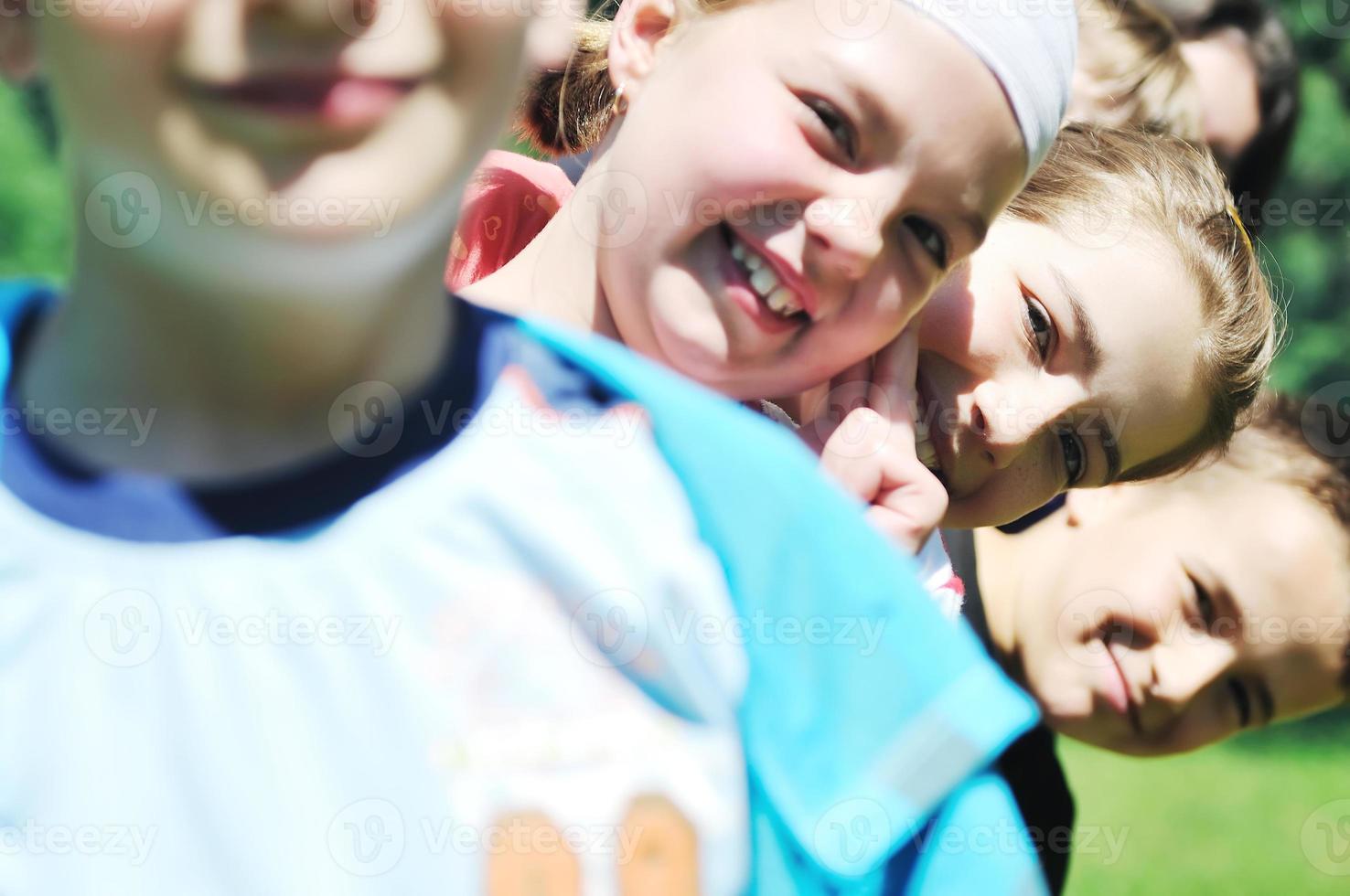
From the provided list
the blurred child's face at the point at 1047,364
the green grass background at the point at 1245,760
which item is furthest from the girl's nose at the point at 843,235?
the green grass background at the point at 1245,760

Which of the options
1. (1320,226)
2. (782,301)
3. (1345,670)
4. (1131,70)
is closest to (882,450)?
(782,301)

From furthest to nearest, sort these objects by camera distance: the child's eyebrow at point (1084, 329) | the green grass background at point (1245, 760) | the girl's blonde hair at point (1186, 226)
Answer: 1. the green grass background at point (1245, 760)
2. the girl's blonde hair at point (1186, 226)
3. the child's eyebrow at point (1084, 329)

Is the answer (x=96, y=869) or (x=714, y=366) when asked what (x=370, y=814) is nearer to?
(x=96, y=869)

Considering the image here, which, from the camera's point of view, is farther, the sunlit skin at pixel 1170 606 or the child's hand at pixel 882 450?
the sunlit skin at pixel 1170 606

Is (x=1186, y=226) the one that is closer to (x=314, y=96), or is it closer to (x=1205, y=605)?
(x=1205, y=605)

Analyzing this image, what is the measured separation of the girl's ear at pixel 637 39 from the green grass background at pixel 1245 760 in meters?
2.64

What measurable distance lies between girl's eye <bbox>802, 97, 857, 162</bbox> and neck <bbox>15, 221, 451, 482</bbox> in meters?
0.54

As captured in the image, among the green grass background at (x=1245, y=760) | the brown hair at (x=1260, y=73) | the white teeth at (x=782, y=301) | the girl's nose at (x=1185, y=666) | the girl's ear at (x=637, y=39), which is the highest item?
the girl's ear at (x=637, y=39)

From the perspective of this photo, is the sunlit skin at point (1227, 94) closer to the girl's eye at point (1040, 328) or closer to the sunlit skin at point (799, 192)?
the girl's eye at point (1040, 328)

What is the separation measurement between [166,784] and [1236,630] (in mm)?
1793

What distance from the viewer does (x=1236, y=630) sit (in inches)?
84.0

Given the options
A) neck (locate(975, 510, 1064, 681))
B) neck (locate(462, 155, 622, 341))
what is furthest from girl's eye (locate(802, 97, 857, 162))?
neck (locate(975, 510, 1064, 681))

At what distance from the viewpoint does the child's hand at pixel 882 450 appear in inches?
51.3

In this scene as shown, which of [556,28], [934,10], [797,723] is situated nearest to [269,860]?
[797,723]
